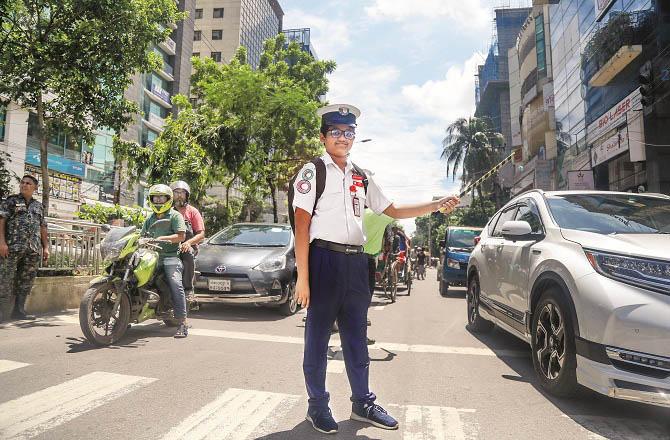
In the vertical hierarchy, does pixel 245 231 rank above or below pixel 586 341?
above

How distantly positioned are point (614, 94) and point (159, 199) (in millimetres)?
22533

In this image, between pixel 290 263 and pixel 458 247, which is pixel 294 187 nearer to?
pixel 290 263

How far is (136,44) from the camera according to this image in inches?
331

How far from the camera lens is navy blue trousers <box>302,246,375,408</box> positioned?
289 cm

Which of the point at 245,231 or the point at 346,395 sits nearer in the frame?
the point at 346,395

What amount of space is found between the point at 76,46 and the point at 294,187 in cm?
684

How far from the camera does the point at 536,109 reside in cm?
3756

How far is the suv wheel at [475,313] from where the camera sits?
21.2 ft

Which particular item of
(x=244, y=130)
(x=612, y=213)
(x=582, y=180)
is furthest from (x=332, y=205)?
(x=582, y=180)

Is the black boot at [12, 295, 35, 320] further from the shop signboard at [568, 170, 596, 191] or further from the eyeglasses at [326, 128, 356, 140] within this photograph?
the shop signboard at [568, 170, 596, 191]

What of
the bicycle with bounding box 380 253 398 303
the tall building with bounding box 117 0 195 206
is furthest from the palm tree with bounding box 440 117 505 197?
the bicycle with bounding box 380 253 398 303

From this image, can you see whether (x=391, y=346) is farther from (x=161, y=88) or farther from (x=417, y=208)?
(x=161, y=88)

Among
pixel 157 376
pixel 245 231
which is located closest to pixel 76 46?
pixel 245 231

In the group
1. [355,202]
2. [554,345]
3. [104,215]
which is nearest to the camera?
[355,202]
